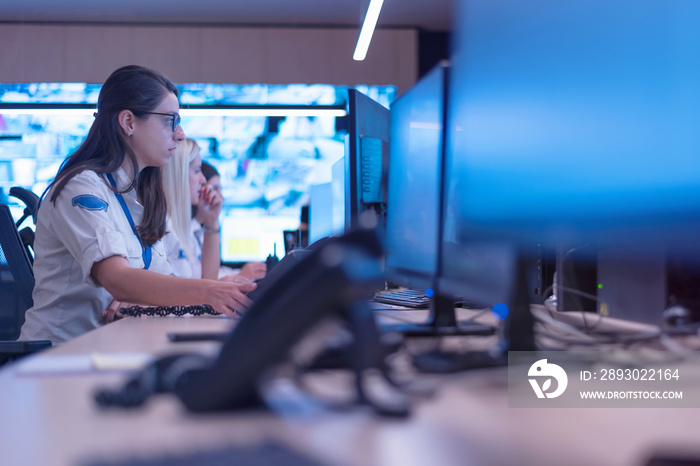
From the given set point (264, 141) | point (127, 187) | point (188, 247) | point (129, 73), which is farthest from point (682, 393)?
point (264, 141)

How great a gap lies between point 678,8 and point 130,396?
644mm

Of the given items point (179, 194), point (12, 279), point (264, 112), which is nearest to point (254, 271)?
point (12, 279)

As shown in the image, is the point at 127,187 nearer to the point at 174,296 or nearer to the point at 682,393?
the point at 174,296

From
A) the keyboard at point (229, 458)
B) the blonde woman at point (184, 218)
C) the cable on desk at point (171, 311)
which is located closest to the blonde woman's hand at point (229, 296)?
the cable on desk at point (171, 311)

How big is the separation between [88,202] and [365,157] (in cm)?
76

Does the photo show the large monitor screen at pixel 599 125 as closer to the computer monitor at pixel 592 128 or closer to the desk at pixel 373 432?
the computer monitor at pixel 592 128

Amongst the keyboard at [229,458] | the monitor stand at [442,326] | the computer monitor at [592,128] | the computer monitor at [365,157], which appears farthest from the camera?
the computer monitor at [365,157]

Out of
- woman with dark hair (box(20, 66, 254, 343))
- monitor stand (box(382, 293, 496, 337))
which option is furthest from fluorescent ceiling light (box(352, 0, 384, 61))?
monitor stand (box(382, 293, 496, 337))

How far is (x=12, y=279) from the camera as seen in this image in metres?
1.83

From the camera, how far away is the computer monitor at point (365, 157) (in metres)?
1.36

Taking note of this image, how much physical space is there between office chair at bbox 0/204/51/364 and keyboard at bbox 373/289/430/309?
3.67ft

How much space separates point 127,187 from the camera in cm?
177

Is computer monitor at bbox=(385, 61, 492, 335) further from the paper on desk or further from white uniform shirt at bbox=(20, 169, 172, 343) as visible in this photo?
white uniform shirt at bbox=(20, 169, 172, 343)

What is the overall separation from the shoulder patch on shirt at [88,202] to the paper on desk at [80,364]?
2.76 ft
